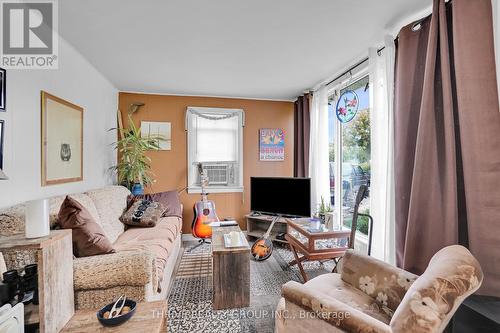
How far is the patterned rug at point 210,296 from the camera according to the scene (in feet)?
5.74

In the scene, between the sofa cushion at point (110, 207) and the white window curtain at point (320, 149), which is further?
the white window curtain at point (320, 149)

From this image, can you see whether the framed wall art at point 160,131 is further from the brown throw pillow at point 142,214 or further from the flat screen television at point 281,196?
the flat screen television at point 281,196

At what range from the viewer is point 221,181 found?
393cm

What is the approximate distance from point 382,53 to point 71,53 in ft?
9.67

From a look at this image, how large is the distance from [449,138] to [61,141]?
10.0 ft

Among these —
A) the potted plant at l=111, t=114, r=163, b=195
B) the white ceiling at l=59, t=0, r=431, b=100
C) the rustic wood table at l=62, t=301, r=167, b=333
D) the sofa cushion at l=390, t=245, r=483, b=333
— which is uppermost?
the white ceiling at l=59, t=0, r=431, b=100

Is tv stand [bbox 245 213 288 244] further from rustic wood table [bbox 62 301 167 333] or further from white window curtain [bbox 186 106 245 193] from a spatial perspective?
rustic wood table [bbox 62 301 167 333]

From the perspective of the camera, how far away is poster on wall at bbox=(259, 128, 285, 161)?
3965mm

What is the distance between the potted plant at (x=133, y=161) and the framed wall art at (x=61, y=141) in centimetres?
70

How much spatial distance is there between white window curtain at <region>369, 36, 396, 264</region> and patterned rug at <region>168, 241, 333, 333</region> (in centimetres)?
89

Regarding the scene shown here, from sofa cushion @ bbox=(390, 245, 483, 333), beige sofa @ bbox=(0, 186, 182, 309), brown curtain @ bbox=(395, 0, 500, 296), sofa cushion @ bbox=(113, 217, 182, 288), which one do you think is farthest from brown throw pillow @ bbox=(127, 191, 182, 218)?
sofa cushion @ bbox=(390, 245, 483, 333)

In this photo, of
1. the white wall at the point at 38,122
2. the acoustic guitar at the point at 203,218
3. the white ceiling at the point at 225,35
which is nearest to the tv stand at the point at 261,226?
the acoustic guitar at the point at 203,218

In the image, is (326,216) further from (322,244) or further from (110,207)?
(110,207)

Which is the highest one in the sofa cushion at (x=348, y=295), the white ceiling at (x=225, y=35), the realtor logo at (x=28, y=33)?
the white ceiling at (x=225, y=35)
